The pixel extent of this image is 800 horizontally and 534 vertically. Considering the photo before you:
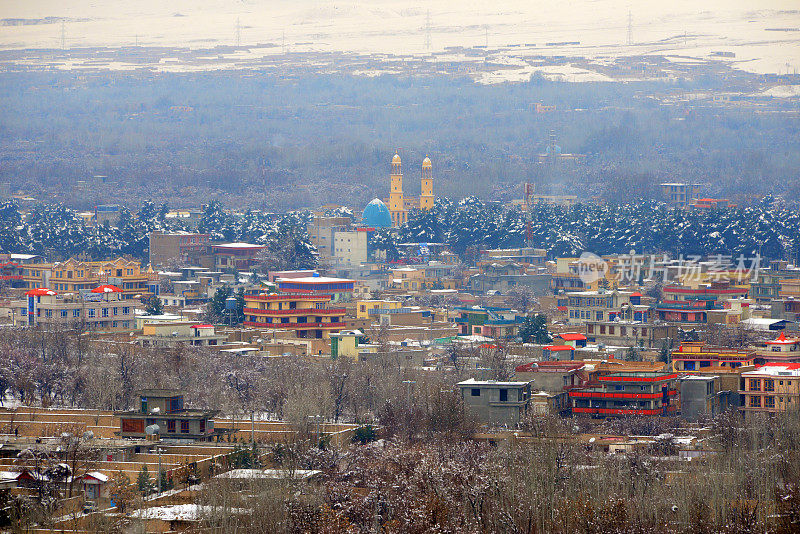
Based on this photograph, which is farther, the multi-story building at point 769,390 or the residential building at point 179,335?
the residential building at point 179,335

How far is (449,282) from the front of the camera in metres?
70.7

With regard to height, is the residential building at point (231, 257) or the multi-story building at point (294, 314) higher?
the residential building at point (231, 257)

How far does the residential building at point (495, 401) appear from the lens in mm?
38938

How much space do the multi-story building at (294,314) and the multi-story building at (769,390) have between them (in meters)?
14.7

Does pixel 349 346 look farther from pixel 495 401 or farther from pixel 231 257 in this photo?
pixel 231 257

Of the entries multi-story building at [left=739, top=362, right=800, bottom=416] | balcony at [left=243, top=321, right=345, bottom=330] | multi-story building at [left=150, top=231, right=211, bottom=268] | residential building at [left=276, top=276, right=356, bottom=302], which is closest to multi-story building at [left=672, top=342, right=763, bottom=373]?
multi-story building at [left=739, top=362, right=800, bottom=416]

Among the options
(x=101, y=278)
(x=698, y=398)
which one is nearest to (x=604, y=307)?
(x=101, y=278)

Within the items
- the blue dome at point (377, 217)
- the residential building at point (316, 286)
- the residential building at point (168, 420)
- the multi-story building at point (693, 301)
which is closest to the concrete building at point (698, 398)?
the residential building at point (168, 420)

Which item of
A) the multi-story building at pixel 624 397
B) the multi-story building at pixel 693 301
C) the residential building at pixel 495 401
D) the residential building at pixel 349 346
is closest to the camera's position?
the residential building at pixel 495 401

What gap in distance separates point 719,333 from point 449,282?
63.2 ft

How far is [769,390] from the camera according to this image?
138 ft

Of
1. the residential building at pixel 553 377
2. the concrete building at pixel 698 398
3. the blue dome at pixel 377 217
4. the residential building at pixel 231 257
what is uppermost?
the blue dome at pixel 377 217

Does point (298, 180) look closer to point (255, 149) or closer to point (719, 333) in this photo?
point (255, 149)

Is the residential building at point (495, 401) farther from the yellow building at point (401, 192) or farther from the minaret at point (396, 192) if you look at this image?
the minaret at point (396, 192)
